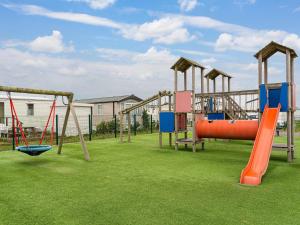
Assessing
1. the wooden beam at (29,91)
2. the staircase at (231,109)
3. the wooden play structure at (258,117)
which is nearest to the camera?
the wooden play structure at (258,117)

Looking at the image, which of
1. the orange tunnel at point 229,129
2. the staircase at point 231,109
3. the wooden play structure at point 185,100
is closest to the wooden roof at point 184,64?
the wooden play structure at point 185,100

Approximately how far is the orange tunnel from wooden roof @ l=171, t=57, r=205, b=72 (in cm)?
211

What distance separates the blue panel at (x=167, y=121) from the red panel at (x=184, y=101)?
0.50 m

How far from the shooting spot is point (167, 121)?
11.0m

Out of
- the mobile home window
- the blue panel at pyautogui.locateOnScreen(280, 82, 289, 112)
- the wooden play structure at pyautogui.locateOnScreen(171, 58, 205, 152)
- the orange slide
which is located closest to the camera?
the orange slide

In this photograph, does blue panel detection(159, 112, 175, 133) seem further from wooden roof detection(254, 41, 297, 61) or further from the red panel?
wooden roof detection(254, 41, 297, 61)

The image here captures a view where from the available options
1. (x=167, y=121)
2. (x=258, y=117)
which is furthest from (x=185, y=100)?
(x=258, y=117)

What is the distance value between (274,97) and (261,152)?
2687 mm

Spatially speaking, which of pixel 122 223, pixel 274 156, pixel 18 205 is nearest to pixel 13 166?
pixel 18 205

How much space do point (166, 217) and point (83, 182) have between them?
2427 millimetres

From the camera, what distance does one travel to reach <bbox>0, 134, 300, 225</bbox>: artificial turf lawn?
145 inches

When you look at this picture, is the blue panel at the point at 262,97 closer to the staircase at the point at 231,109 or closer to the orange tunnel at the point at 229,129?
the orange tunnel at the point at 229,129

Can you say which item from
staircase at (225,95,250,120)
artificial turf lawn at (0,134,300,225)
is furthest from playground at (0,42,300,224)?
staircase at (225,95,250,120)

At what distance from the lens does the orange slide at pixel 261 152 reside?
549 cm
